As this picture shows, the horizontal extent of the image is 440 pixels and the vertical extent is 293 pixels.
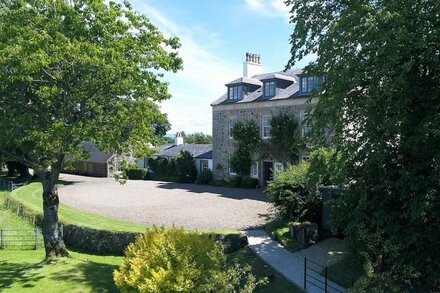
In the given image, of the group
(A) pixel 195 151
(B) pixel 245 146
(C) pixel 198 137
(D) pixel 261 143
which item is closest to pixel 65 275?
(D) pixel 261 143

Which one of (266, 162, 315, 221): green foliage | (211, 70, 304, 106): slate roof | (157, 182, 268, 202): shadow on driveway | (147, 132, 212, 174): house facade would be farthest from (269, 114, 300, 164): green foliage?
(266, 162, 315, 221): green foliage

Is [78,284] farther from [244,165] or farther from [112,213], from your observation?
[244,165]

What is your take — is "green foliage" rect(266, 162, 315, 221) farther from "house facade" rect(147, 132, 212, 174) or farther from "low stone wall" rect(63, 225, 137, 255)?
"house facade" rect(147, 132, 212, 174)

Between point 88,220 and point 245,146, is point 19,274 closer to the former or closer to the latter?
point 88,220

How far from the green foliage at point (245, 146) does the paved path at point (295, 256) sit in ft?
55.8

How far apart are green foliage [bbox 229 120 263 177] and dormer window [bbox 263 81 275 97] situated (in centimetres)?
271

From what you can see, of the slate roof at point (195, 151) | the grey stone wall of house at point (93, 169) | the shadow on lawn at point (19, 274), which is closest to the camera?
the shadow on lawn at point (19, 274)

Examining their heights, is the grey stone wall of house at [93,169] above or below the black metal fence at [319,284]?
above

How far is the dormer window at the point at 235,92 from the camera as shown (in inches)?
1496

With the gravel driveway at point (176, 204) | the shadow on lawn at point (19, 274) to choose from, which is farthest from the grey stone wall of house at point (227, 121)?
the shadow on lawn at point (19, 274)

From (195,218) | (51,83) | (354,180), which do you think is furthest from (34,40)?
(195,218)

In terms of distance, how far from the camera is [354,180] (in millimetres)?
12117

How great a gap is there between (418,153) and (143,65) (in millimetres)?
9034

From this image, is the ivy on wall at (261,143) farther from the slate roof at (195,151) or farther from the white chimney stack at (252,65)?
the slate roof at (195,151)
